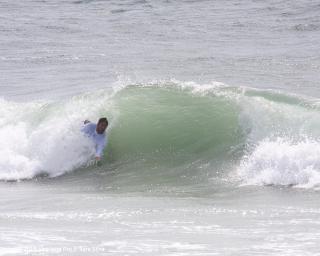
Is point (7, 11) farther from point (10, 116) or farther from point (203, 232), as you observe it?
point (203, 232)

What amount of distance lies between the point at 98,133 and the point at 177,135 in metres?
1.63

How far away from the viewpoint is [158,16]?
30875 millimetres

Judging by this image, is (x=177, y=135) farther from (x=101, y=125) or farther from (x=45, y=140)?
(x=45, y=140)

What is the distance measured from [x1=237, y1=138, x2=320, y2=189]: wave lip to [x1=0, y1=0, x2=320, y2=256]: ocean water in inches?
0.8

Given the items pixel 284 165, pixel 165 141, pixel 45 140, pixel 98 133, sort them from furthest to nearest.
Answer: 1. pixel 45 140
2. pixel 165 141
3. pixel 98 133
4. pixel 284 165

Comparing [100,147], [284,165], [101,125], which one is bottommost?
[100,147]

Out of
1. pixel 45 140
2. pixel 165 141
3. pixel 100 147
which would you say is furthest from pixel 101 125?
pixel 45 140

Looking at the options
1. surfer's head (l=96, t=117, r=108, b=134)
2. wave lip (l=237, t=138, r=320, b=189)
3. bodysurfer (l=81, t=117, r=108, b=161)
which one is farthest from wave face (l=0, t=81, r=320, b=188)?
surfer's head (l=96, t=117, r=108, b=134)

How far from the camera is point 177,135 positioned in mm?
14539

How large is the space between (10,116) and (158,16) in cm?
1520

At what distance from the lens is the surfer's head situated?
525 inches

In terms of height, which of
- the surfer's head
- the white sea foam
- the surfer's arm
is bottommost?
the white sea foam

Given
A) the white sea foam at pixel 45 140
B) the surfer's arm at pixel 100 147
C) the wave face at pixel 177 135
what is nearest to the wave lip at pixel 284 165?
the wave face at pixel 177 135

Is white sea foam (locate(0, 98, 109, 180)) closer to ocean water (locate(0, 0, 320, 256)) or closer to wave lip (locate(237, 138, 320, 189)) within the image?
ocean water (locate(0, 0, 320, 256))
